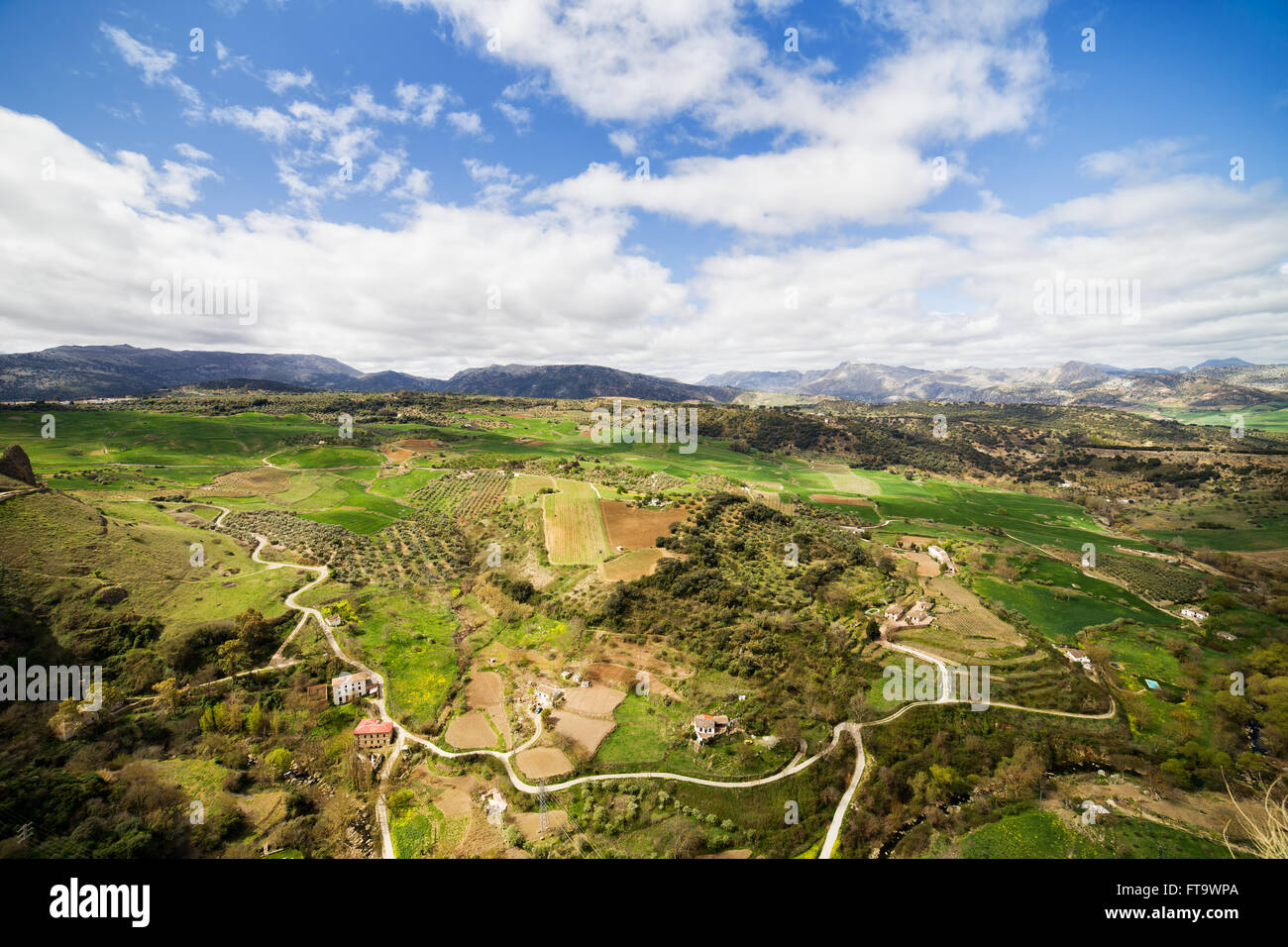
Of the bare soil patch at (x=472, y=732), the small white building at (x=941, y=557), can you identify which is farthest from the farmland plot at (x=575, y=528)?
the small white building at (x=941, y=557)

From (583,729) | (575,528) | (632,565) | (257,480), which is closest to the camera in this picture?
(583,729)

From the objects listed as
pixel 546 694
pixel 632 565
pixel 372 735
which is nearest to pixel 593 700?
pixel 546 694

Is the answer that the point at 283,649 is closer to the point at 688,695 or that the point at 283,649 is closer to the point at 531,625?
the point at 531,625

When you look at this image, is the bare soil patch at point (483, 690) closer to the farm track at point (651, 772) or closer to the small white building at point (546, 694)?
the small white building at point (546, 694)

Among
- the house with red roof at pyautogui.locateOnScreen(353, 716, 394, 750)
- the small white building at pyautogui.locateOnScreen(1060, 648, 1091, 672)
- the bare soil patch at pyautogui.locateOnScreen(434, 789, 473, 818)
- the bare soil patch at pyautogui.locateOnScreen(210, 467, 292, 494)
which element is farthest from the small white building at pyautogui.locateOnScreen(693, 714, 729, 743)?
the bare soil patch at pyautogui.locateOnScreen(210, 467, 292, 494)

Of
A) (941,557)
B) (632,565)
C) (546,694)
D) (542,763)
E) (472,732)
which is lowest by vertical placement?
(542,763)

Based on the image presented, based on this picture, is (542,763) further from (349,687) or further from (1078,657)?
(1078,657)

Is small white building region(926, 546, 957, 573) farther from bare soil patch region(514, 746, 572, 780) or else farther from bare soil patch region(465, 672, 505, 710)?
bare soil patch region(465, 672, 505, 710)
